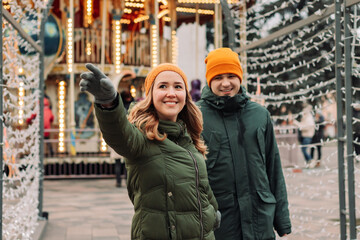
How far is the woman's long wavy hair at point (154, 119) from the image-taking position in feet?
8.71

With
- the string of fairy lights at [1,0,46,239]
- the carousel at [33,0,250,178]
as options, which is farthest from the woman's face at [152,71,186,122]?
the carousel at [33,0,250,178]

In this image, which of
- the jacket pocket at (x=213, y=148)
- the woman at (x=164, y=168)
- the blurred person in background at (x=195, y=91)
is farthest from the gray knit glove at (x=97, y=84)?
the blurred person in background at (x=195, y=91)

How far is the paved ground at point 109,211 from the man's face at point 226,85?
1355 millimetres

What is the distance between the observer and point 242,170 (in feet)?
11.2

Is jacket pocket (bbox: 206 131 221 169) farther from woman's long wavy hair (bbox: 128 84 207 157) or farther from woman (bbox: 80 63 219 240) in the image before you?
woman (bbox: 80 63 219 240)

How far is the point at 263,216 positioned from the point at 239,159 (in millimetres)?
357

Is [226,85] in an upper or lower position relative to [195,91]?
lower

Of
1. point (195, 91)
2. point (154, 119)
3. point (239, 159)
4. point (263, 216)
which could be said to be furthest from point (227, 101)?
point (195, 91)

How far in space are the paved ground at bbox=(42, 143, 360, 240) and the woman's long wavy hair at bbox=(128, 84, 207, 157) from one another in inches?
71.0

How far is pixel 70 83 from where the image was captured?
1472 centimetres

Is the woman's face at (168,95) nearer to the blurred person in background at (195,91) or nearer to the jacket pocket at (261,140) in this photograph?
the jacket pocket at (261,140)

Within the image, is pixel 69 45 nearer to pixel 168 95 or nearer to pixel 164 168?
pixel 168 95

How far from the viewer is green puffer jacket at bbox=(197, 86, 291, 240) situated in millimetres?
3396

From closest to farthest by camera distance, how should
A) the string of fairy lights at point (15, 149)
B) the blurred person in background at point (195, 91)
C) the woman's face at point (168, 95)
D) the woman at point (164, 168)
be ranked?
the woman at point (164, 168) → the woman's face at point (168, 95) → the string of fairy lights at point (15, 149) → the blurred person in background at point (195, 91)
